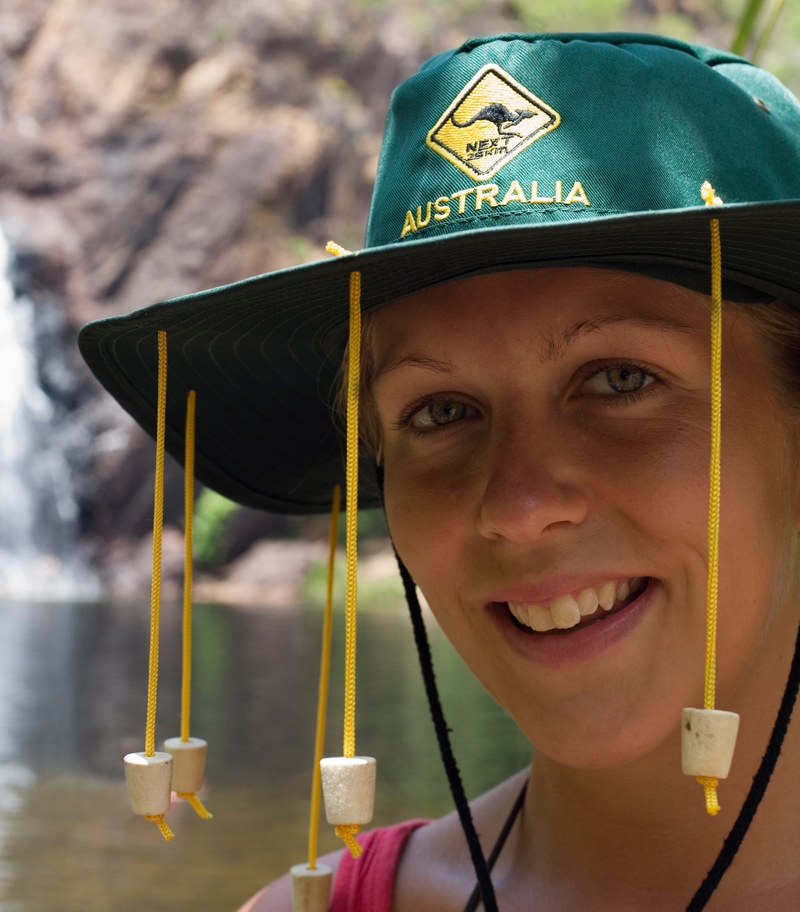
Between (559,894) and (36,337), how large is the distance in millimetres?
14232

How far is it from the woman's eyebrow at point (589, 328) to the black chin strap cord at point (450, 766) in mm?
317

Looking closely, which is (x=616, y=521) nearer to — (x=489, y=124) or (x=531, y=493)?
(x=531, y=493)

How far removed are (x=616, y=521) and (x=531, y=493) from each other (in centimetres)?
7

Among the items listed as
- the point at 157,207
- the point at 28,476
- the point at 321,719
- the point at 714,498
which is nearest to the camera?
the point at 714,498

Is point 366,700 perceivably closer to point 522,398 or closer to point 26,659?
point 26,659

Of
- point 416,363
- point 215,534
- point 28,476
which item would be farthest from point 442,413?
point 28,476

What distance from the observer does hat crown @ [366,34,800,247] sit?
87 centimetres

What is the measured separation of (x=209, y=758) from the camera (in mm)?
4676

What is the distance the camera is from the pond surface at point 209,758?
3.32m

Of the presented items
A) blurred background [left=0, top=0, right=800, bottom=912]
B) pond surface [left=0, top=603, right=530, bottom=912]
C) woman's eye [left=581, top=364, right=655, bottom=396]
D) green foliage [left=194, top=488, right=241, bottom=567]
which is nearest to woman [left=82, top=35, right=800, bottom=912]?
woman's eye [left=581, top=364, right=655, bottom=396]

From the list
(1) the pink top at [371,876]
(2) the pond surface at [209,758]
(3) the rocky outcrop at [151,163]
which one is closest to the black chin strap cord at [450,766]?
(1) the pink top at [371,876]

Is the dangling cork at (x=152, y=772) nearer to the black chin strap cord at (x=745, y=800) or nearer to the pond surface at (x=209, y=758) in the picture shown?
the black chin strap cord at (x=745, y=800)

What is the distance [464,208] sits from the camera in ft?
2.96

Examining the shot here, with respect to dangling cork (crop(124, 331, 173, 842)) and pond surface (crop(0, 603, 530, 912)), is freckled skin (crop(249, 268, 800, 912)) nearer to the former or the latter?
dangling cork (crop(124, 331, 173, 842))
